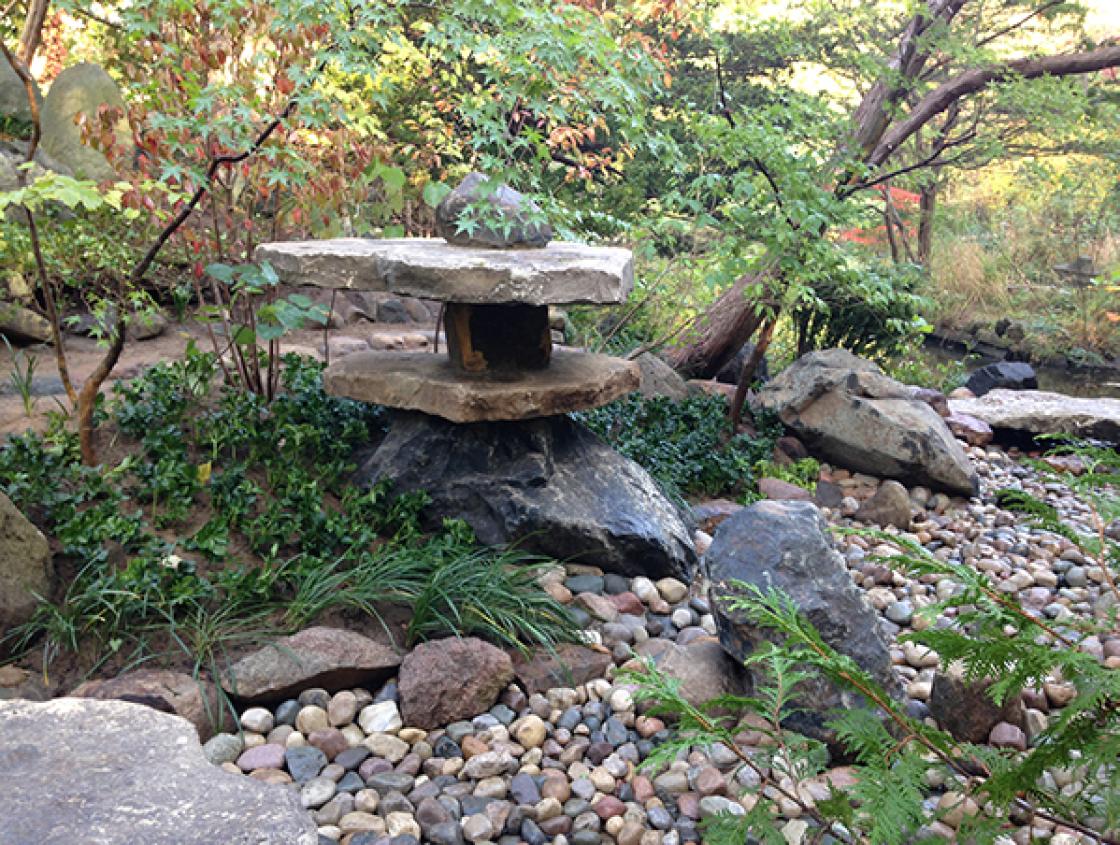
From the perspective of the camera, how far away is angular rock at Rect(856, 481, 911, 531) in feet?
15.1

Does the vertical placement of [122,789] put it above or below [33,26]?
below

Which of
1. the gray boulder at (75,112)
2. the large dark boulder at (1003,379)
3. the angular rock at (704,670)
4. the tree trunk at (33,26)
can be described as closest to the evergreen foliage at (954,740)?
the angular rock at (704,670)

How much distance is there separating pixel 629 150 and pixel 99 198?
3794 mm

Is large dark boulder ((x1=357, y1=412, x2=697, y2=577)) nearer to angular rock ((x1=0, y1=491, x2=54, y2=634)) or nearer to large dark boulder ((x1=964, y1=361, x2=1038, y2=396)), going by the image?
angular rock ((x1=0, y1=491, x2=54, y2=634))

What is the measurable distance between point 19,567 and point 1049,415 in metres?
6.28

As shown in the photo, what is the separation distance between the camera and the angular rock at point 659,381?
5918 mm

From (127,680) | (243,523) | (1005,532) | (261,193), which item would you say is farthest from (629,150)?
(127,680)

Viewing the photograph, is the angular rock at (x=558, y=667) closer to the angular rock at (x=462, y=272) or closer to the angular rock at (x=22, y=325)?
the angular rock at (x=462, y=272)

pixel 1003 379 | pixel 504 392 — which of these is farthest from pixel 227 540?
pixel 1003 379

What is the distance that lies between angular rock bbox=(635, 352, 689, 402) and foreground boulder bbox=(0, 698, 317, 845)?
171 inches

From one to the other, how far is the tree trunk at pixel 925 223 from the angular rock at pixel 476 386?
994 cm

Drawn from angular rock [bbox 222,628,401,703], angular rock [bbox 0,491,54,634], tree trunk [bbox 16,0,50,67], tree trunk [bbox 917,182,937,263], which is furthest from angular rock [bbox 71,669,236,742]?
tree trunk [bbox 917,182,937,263]

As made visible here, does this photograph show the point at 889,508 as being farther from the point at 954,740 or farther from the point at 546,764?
the point at 954,740

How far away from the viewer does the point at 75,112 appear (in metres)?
6.38
